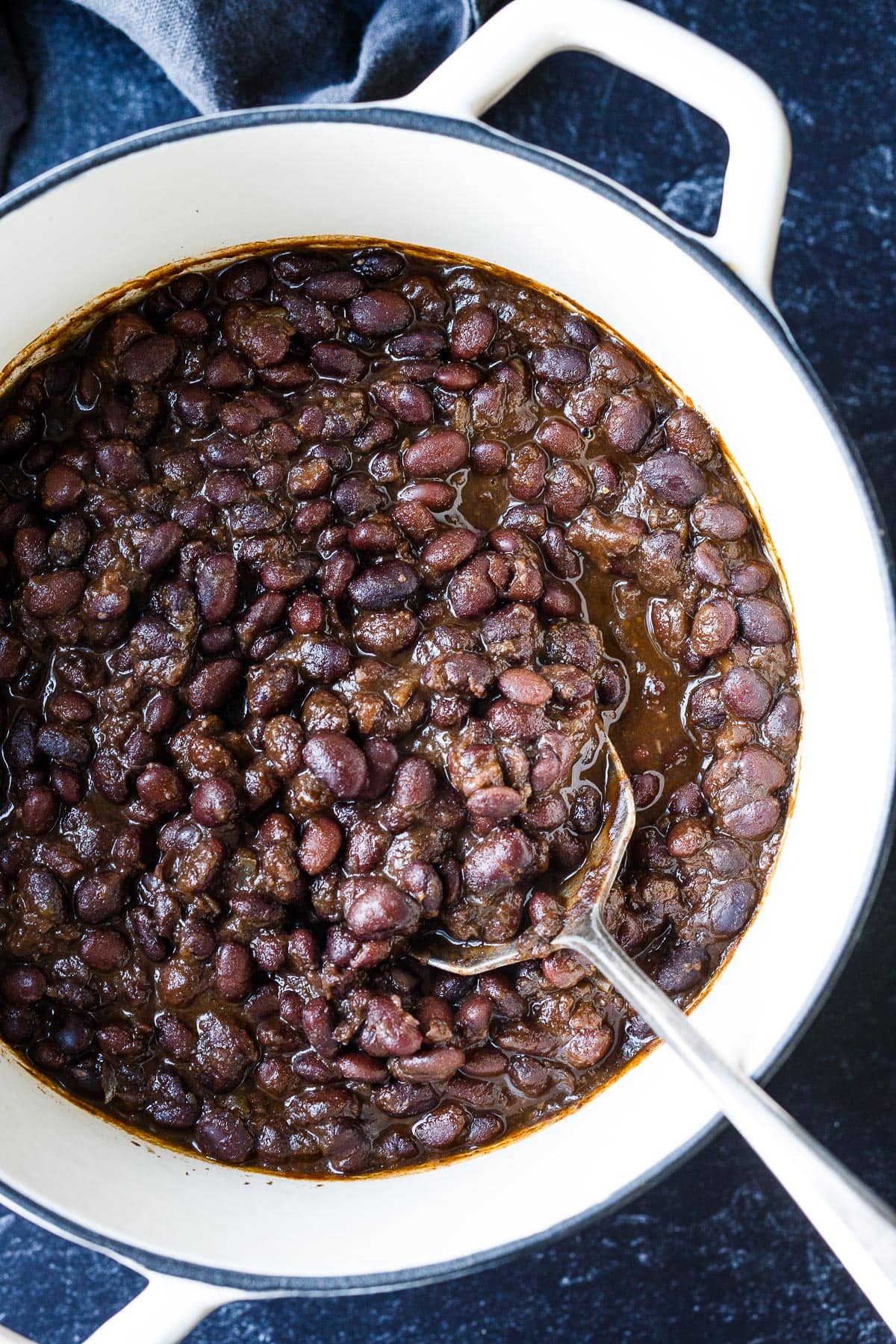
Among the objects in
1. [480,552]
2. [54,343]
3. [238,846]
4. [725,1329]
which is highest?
[54,343]

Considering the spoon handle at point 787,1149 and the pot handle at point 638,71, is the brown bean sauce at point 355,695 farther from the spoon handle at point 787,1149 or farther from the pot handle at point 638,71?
the pot handle at point 638,71

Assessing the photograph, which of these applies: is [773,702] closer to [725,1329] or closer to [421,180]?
[421,180]

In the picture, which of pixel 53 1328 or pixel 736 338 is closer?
pixel 736 338

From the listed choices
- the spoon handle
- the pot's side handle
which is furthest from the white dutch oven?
the spoon handle

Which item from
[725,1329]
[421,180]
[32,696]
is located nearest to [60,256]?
[421,180]

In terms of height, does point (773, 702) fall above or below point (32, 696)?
above

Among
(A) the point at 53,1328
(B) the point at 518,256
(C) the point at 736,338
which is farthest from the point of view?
(A) the point at 53,1328

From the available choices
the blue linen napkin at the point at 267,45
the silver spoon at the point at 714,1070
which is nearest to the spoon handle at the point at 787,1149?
the silver spoon at the point at 714,1070

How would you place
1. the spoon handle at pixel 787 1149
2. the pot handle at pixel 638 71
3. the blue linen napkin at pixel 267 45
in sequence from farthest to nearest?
the blue linen napkin at pixel 267 45 → the pot handle at pixel 638 71 → the spoon handle at pixel 787 1149

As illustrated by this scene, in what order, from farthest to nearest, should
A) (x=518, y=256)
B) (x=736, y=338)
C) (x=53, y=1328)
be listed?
(x=53, y=1328)
(x=518, y=256)
(x=736, y=338)
